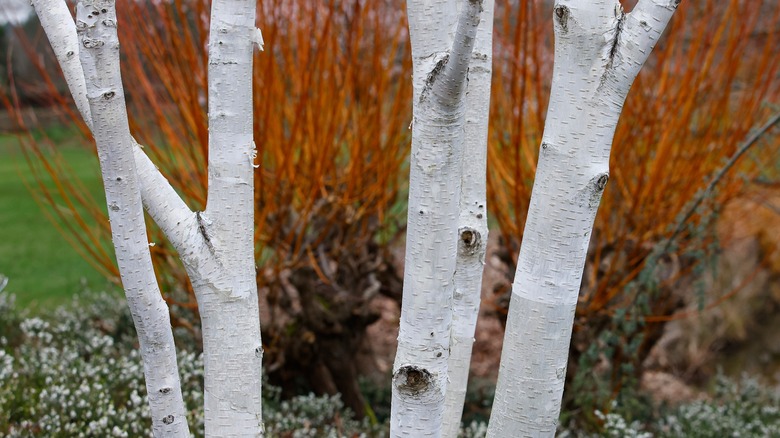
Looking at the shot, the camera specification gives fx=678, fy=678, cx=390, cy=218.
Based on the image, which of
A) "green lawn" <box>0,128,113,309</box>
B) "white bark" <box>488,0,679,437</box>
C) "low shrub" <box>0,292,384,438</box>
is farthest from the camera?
"green lawn" <box>0,128,113,309</box>

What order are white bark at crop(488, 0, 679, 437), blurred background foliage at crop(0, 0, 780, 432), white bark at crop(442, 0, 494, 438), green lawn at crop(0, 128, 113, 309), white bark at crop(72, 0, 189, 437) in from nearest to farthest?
white bark at crop(72, 0, 189, 437)
white bark at crop(488, 0, 679, 437)
white bark at crop(442, 0, 494, 438)
blurred background foliage at crop(0, 0, 780, 432)
green lawn at crop(0, 128, 113, 309)

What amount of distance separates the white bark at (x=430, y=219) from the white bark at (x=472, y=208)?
1.14 ft

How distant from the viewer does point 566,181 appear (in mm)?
1463

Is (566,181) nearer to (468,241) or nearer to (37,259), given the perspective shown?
(468,241)

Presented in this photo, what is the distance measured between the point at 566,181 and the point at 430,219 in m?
0.31

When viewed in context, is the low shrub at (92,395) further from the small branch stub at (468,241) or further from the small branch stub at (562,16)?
the small branch stub at (562,16)

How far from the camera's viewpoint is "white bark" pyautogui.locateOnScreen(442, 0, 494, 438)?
6.01ft

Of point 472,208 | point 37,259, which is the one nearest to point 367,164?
point 472,208

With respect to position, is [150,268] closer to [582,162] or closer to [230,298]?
[230,298]

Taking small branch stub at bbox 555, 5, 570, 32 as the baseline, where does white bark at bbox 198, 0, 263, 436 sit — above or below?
below

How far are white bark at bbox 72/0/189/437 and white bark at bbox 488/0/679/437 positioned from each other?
30.8 inches

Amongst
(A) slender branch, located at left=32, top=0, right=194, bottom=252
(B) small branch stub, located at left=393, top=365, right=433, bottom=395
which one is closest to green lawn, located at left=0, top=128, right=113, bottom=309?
(A) slender branch, located at left=32, top=0, right=194, bottom=252

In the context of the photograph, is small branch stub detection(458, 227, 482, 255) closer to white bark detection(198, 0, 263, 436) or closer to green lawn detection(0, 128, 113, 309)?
white bark detection(198, 0, 263, 436)

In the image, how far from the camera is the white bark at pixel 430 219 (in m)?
1.39
